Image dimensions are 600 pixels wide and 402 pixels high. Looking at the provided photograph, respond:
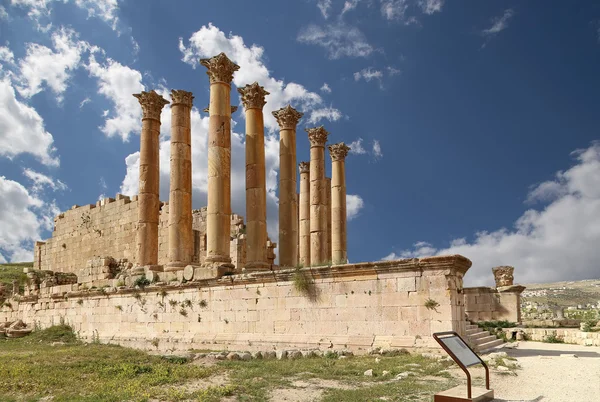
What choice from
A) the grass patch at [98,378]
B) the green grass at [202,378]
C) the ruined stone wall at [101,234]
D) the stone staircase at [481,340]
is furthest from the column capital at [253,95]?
the stone staircase at [481,340]

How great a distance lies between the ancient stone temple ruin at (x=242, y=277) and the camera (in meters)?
13.7

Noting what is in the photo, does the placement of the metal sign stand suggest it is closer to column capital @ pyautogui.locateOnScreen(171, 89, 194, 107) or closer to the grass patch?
the grass patch

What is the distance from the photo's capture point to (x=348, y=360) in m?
12.4

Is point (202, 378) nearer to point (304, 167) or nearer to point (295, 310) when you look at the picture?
point (295, 310)

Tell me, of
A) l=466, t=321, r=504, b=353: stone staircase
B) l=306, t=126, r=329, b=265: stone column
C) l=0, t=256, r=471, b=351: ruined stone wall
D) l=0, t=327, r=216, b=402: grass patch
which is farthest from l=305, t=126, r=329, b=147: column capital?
l=0, t=327, r=216, b=402: grass patch

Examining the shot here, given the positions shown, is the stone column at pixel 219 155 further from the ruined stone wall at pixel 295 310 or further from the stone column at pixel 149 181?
the stone column at pixel 149 181

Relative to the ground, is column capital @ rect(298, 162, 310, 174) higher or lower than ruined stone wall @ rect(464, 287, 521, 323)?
higher

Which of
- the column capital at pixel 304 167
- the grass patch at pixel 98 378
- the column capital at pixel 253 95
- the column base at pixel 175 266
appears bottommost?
the grass patch at pixel 98 378

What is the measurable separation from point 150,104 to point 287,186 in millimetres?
7549

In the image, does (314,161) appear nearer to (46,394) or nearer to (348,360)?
(348,360)

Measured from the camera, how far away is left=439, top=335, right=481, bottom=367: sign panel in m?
6.82

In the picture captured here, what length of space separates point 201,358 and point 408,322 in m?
5.52

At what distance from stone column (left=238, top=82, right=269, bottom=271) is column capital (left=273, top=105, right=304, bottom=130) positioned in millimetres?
1927

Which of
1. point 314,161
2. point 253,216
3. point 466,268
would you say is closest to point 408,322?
point 466,268
